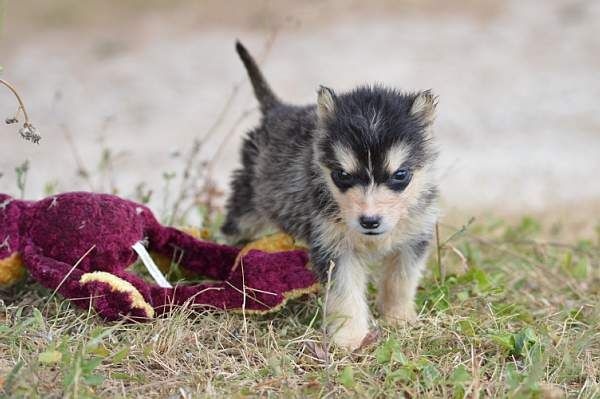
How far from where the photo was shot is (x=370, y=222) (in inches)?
169

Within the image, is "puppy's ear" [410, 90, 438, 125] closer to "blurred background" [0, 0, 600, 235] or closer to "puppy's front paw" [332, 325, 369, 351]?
"puppy's front paw" [332, 325, 369, 351]

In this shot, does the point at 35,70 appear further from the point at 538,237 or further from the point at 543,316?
the point at 543,316

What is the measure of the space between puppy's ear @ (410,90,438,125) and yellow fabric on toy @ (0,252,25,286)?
2590mm

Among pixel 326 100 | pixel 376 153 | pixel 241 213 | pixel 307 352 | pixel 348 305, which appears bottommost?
pixel 307 352

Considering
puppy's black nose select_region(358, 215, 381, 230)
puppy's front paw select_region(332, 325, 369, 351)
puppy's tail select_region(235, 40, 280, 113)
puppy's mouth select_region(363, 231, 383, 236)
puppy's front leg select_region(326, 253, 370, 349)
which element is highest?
puppy's tail select_region(235, 40, 280, 113)

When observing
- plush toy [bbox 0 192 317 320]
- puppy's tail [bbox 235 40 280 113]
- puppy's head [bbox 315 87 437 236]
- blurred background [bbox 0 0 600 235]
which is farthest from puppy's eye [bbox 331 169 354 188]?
blurred background [bbox 0 0 600 235]

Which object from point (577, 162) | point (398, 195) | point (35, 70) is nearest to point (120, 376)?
point (398, 195)

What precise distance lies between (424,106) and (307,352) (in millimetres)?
1663

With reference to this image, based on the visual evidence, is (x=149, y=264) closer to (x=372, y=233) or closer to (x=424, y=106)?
(x=372, y=233)

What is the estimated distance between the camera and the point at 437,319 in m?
4.85

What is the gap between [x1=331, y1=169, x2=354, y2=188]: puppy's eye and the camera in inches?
177

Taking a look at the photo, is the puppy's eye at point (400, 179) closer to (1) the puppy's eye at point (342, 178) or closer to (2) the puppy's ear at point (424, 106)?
(1) the puppy's eye at point (342, 178)

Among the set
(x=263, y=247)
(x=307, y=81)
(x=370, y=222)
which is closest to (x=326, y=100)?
(x=370, y=222)

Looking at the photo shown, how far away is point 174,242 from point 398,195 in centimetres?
168
